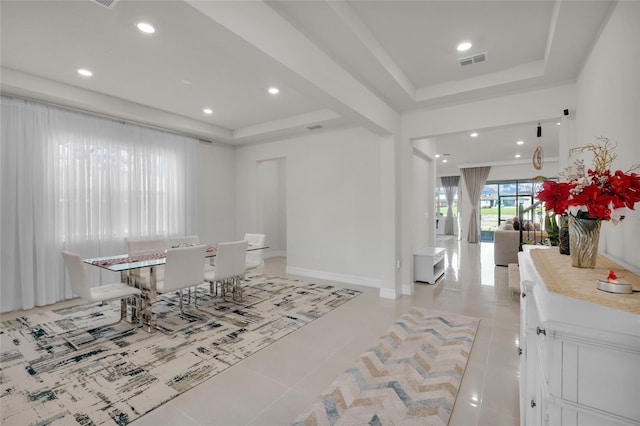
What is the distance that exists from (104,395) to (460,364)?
9.18ft

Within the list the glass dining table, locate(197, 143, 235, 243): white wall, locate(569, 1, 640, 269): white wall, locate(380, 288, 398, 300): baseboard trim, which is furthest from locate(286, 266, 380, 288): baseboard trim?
locate(569, 1, 640, 269): white wall

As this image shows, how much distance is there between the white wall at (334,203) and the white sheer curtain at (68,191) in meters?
2.36

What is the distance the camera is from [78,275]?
117 inches

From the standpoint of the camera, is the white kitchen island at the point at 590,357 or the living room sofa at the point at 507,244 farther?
the living room sofa at the point at 507,244

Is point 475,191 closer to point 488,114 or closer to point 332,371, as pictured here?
point 488,114

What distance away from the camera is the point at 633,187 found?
1.15 m

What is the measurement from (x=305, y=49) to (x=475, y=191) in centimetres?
1033

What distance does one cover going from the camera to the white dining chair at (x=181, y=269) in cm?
311

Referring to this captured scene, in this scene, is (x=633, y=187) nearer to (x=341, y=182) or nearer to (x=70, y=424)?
(x=70, y=424)

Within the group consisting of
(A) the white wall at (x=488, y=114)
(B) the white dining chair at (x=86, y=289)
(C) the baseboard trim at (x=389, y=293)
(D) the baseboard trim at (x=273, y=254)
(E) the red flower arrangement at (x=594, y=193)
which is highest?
(A) the white wall at (x=488, y=114)

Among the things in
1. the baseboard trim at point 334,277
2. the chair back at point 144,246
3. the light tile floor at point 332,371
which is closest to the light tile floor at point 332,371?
the light tile floor at point 332,371

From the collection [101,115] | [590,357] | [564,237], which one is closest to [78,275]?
[101,115]

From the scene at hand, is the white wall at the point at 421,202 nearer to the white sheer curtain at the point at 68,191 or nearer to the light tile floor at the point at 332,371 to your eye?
the light tile floor at the point at 332,371

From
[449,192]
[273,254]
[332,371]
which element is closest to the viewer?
[332,371]
